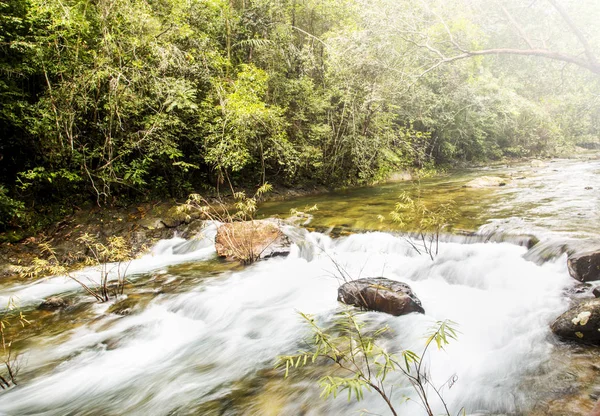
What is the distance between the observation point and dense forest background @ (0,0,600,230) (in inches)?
312

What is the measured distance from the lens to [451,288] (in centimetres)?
516

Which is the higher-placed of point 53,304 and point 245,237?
point 245,237

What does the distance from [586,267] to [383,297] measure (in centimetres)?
259

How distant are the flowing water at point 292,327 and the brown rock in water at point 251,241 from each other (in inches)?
8.9

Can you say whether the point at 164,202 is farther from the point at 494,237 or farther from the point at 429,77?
the point at 429,77

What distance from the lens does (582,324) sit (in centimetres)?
308

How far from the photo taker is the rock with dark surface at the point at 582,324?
3.01 metres

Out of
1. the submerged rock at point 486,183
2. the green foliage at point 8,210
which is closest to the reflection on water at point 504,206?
the submerged rock at point 486,183

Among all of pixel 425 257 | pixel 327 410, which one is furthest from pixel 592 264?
pixel 327 410

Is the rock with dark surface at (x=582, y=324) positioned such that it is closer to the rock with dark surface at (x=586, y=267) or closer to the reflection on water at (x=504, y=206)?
the rock with dark surface at (x=586, y=267)

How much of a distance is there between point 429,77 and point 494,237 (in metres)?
14.5

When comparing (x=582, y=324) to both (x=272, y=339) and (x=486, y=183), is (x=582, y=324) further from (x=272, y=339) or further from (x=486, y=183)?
(x=486, y=183)

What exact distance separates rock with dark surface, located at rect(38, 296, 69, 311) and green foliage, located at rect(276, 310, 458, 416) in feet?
13.5

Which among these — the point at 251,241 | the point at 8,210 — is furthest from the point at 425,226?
the point at 8,210
